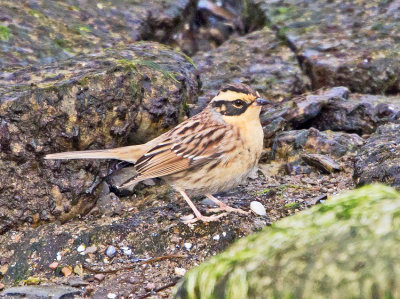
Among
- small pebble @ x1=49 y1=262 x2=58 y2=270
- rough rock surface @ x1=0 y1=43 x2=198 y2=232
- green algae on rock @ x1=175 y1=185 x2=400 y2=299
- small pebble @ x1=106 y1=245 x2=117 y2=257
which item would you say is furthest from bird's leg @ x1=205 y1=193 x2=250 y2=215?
green algae on rock @ x1=175 y1=185 x2=400 y2=299

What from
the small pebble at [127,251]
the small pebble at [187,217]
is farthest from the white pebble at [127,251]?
the small pebble at [187,217]

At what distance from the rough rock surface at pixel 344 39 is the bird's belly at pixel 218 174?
3.79m

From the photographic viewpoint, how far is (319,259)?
3.00 metres

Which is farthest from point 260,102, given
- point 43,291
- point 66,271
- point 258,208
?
point 43,291

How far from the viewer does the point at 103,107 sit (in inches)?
242

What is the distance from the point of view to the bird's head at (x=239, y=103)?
5.94 metres

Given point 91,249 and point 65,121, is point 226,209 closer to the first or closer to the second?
point 91,249

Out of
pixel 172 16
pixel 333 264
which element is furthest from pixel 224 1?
pixel 333 264

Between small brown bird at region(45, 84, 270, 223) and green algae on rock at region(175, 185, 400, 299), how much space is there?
Answer: 87.8 inches

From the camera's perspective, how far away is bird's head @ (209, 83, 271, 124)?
5941mm

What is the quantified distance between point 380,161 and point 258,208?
111 centimetres

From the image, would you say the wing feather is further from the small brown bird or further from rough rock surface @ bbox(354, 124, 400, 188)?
rough rock surface @ bbox(354, 124, 400, 188)

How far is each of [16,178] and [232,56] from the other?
15.7ft

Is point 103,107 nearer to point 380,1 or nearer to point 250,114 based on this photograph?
point 250,114
